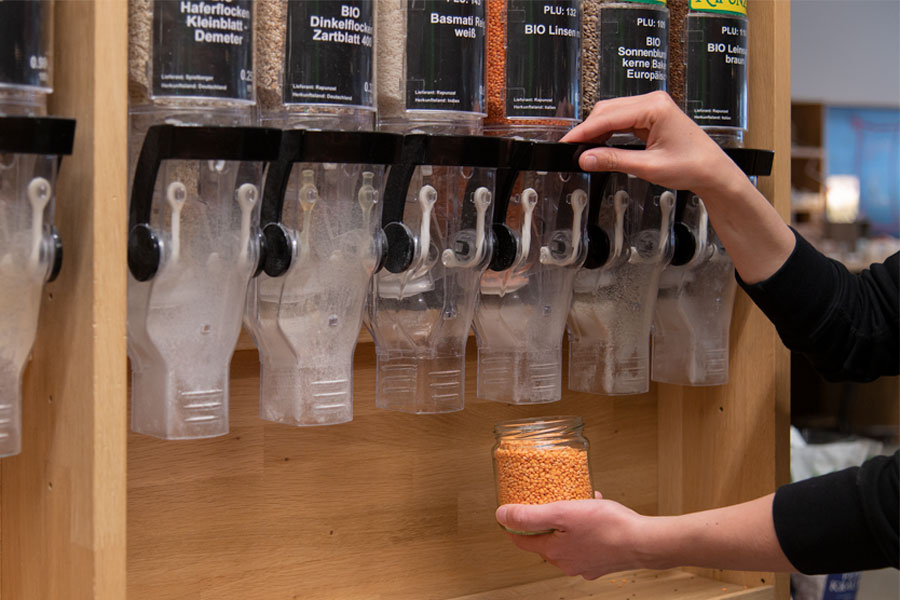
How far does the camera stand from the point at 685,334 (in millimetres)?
1421

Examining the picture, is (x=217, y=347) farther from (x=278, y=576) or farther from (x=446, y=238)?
(x=278, y=576)

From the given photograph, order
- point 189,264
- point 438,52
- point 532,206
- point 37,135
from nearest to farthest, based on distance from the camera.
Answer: point 37,135, point 189,264, point 438,52, point 532,206

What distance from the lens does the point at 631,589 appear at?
1.51 meters

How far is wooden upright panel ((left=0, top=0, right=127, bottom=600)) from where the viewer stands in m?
0.90

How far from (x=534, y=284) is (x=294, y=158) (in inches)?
13.6

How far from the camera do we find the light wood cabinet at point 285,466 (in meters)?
0.92

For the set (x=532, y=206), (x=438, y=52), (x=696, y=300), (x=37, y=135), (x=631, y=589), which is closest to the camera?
(x=37, y=135)

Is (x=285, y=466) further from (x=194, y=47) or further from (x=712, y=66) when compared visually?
(x=712, y=66)

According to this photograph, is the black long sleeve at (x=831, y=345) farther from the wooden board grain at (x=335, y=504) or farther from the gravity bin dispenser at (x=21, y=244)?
the gravity bin dispenser at (x=21, y=244)

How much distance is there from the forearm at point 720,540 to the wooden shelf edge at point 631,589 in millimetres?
329

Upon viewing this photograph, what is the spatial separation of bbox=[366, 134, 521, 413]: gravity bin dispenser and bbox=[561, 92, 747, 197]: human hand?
107 millimetres

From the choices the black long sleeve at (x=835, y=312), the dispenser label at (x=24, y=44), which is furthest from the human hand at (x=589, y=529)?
the dispenser label at (x=24, y=44)

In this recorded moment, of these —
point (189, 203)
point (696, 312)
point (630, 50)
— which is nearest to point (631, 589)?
point (696, 312)

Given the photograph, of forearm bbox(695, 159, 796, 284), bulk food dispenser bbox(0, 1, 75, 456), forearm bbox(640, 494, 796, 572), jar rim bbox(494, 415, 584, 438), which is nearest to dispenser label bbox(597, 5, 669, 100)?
forearm bbox(695, 159, 796, 284)
